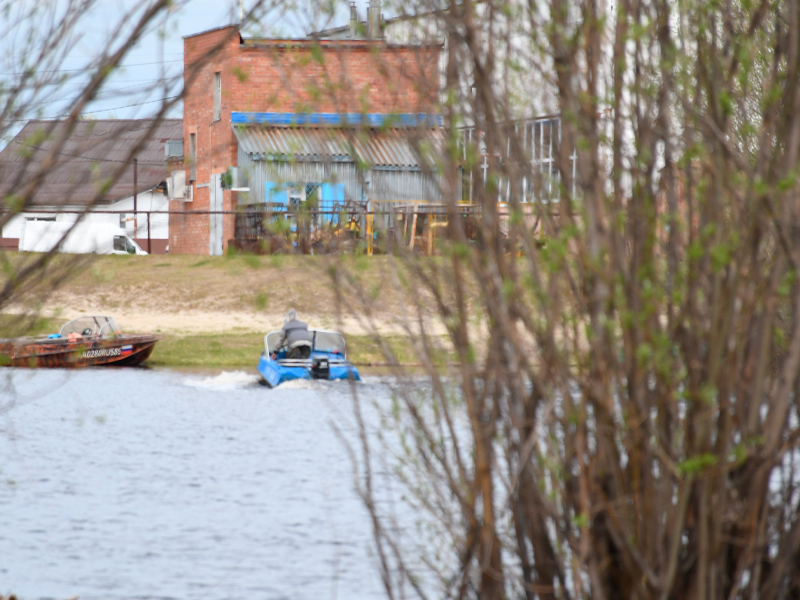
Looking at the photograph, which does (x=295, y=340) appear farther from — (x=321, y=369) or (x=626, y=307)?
(x=626, y=307)

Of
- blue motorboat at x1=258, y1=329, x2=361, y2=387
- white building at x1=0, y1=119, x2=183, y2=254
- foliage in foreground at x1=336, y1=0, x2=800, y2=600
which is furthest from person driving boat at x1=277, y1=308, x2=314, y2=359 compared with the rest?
foliage in foreground at x1=336, y1=0, x2=800, y2=600

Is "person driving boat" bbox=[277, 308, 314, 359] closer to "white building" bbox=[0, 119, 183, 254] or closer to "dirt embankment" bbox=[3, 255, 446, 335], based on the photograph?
"dirt embankment" bbox=[3, 255, 446, 335]

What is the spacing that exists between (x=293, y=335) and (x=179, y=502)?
38.7ft

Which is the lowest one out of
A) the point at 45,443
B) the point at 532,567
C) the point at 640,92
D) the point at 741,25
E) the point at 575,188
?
the point at 45,443

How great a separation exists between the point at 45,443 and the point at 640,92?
15404 millimetres

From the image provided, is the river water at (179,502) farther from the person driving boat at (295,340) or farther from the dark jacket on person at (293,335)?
the dark jacket on person at (293,335)

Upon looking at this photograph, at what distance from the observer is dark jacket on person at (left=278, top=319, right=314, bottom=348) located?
78.7ft

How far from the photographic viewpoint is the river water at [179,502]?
8.87m

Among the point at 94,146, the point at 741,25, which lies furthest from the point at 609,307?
the point at 94,146

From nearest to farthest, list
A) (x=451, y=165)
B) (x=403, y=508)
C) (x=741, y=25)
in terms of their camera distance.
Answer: (x=451, y=165)
(x=741, y=25)
(x=403, y=508)

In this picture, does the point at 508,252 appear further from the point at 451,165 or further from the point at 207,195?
the point at 207,195

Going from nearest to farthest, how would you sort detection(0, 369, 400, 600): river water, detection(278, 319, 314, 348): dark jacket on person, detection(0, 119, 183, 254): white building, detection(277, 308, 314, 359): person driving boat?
detection(0, 119, 183, 254): white building < detection(0, 369, 400, 600): river water < detection(277, 308, 314, 359): person driving boat < detection(278, 319, 314, 348): dark jacket on person

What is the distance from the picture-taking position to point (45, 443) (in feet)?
55.5

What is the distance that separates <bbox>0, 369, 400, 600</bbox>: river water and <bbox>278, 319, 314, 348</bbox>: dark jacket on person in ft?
8.23
